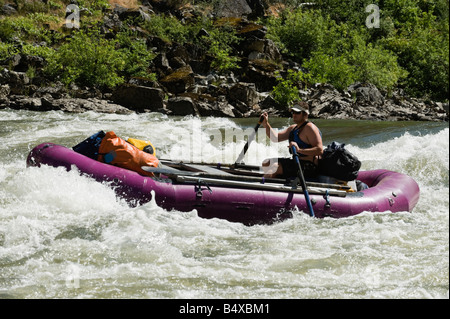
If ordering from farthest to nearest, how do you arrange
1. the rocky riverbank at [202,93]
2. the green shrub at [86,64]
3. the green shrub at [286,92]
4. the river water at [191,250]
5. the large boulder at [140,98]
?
the green shrub at [286,92], the green shrub at [86,64], the large boulder at [140,98], the rocky riverbank at [202,93], the river water at [191,250]

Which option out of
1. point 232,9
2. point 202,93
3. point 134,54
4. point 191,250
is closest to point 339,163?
point 191,250

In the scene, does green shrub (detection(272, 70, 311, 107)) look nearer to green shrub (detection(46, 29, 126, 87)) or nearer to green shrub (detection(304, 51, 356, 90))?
green shrub (detection(304, 51, 356, 90))

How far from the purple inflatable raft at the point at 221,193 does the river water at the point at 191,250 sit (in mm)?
102

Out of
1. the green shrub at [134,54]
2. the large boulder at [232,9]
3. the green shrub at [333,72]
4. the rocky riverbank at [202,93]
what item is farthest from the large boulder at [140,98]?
the large boulder at [232,9]

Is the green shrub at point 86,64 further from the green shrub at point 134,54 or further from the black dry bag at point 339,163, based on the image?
the black dry bag at point 339,163

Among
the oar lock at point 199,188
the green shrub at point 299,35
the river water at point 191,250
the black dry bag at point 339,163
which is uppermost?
the green shrub at point 299,35

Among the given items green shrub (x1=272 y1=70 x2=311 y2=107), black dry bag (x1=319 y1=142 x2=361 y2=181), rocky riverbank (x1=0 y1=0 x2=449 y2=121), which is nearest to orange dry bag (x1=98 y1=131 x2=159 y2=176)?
black dry bag (x1=319 y1=142 x2=361 y2=181)

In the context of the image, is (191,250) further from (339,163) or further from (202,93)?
(202,93)

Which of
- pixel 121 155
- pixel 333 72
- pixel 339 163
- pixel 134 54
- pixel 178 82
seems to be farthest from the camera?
pixel 134 54

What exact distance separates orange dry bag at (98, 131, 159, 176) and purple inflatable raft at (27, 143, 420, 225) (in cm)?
16

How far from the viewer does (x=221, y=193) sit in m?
5.26

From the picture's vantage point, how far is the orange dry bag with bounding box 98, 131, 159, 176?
5512 millimetres

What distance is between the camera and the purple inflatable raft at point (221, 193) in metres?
5.19

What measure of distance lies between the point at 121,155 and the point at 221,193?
1.17 metres
